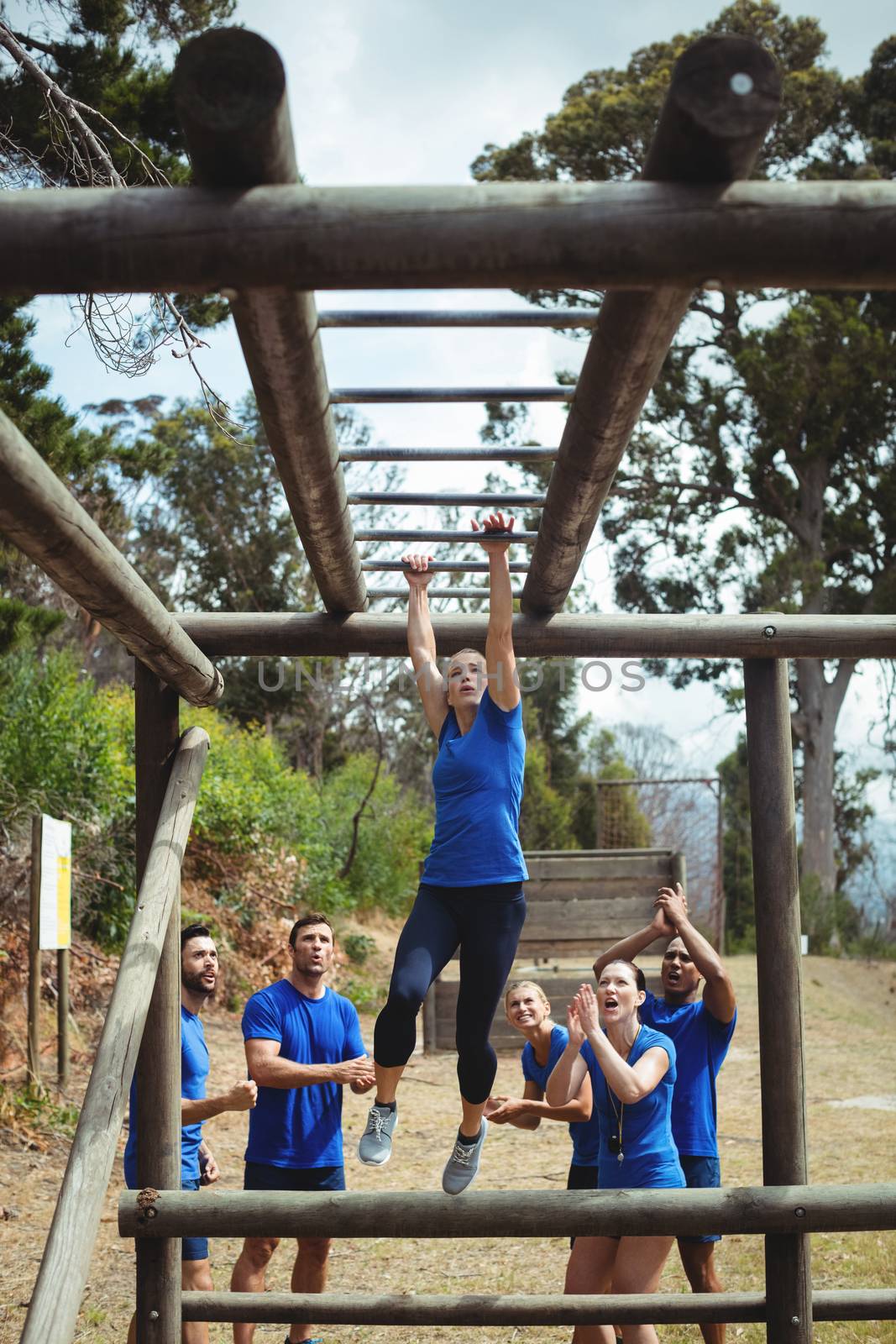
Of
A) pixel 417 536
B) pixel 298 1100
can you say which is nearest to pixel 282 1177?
pixel 298 1100

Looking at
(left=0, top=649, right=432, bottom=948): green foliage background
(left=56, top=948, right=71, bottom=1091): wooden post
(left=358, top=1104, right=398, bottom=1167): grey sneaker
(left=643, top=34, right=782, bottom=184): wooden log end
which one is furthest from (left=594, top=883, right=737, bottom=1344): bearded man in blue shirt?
(left=0, top=649, right=432, bottom=948): green foliage background

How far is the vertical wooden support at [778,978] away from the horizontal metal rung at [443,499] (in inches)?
42.5

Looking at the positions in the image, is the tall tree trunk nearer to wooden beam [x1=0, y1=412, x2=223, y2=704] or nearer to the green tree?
the green tree

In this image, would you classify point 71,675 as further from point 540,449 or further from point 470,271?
point 470,271

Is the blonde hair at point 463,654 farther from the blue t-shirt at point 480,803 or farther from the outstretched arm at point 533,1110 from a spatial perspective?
the outstretched arm at point 533,1110

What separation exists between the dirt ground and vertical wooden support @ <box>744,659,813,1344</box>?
153 centimetres

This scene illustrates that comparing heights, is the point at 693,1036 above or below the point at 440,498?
below

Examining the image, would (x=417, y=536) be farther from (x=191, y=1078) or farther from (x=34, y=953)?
(x=34, y=953)

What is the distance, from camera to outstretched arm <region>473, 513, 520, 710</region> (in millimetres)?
3406

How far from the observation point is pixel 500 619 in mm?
3510

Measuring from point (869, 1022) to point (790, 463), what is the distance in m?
10.7

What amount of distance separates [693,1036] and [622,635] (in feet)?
4.71

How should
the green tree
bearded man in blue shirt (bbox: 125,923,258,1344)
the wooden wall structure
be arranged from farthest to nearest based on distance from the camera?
the green tree → bearded man in blue shirt (bbox: 125,923,258,1344) → the wooden wall structure

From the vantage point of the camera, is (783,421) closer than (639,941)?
No
